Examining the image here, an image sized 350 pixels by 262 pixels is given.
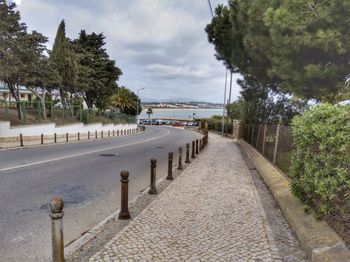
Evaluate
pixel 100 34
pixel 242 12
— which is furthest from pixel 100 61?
pixel 242 12

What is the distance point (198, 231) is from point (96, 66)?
40.7m

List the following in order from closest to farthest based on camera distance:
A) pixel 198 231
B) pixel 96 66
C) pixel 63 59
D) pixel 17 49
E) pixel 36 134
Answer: pixel 198 231
pixel 17 49
pixel 36 134
pixel 63 59
pixel 96 66

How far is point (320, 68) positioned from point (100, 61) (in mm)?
37868

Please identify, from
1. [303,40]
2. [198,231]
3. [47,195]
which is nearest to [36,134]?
[47,195]

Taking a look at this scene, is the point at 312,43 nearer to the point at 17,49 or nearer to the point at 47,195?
the point at 47,195

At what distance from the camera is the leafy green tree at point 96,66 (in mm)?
42250

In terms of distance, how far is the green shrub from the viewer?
458 cm

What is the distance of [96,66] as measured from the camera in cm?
4356

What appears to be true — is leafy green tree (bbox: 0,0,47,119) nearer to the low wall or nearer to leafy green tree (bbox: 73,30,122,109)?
the low wall

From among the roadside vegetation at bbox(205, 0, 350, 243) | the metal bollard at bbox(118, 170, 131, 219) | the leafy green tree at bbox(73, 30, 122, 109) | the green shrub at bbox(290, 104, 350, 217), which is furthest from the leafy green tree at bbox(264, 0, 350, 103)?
the leafy green tree at bbox(73, 30, 122, 109)

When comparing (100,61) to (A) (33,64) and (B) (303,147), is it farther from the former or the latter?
(B) (303,147)

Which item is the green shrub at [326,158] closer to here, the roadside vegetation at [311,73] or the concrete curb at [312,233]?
the roadside vegetation at [311,73]

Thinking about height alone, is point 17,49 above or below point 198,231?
above

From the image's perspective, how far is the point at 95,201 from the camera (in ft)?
24.9
